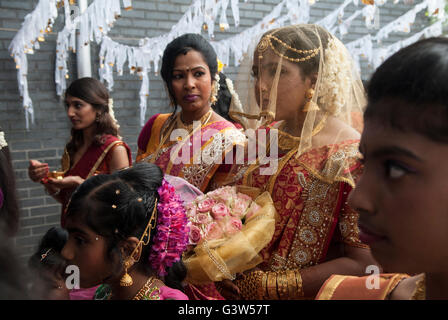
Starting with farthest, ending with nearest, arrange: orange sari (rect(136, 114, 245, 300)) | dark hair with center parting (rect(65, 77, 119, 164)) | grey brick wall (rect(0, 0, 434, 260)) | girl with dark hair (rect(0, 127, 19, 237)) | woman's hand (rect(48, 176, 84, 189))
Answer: grey brick wall (rect(0, 0, 434, 260)) → dark hair with center parting (rect(65, 77, 119, 164)) → woman's hand (rect(48, 176, 84, 189)) → orange sari (rect(136, 114, 245, 300)) → girl with dark hair (rect(0, 127, 19, 237))

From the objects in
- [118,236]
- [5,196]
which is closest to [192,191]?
[118,236]

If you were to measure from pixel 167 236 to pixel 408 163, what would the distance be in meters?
1.04

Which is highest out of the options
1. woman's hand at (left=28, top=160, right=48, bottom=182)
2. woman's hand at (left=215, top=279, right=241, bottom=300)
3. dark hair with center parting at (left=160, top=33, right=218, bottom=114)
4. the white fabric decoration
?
the white fabric decoration

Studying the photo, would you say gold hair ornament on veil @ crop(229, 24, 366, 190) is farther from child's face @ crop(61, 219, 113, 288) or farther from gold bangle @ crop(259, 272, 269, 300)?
child's face @ crop(61, 219, 113, 288)

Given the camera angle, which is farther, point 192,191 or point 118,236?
point 192,191

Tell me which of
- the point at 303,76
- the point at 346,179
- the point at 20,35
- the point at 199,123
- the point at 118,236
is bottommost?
the point at 118,236

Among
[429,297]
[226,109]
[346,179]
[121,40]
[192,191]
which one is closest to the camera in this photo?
[429,297]

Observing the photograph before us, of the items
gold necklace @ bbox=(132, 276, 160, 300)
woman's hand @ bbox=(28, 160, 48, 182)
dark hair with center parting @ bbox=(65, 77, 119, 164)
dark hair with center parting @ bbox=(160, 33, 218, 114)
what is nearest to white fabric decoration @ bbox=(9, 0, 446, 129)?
dark hair with center parting @ bbox=(65, 77, 119, 164)

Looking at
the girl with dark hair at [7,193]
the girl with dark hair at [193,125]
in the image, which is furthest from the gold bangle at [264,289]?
the girl with dark hair at [7,193]

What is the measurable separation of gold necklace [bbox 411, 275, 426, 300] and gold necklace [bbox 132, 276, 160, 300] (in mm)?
924

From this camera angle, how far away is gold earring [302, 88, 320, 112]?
58.7 inches

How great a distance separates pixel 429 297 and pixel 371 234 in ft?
0.69

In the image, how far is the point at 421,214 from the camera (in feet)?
1.99
